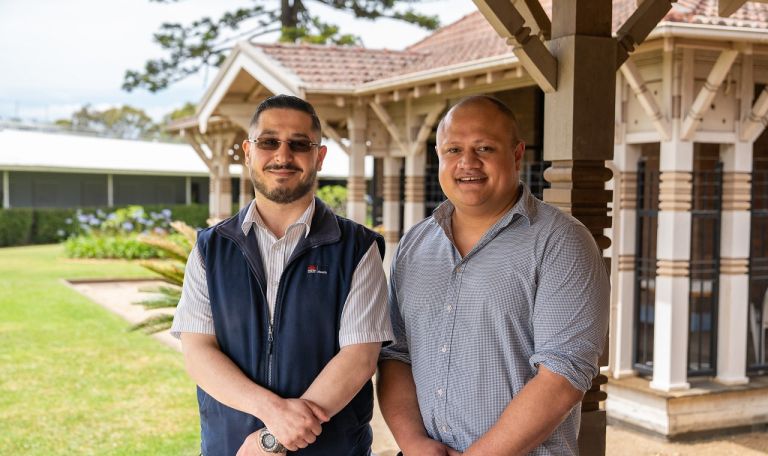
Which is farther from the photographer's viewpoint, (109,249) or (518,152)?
(109,249)

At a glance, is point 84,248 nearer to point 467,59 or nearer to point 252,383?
point 467,59

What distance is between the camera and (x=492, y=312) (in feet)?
7.71

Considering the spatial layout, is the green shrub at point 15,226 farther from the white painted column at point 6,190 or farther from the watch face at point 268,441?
the watch face at point 268,441

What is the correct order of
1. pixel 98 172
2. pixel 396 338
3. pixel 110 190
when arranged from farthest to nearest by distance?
1. pixel 110 190
2. pixel 98 172
3. pixel 396 338

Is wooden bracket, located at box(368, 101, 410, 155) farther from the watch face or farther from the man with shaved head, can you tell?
the watch face

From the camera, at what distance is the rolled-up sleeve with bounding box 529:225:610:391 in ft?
7.42

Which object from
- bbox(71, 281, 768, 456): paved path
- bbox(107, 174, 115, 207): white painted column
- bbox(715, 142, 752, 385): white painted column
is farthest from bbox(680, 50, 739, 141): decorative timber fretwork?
bbox(107, 174, 115, 207): white painted column

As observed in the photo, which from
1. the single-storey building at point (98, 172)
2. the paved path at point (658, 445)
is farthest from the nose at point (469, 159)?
the single-storey building at point (98, 172)

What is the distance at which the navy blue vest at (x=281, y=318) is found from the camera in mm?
2443

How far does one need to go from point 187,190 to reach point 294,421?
30.6 m

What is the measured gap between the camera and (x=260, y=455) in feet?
7.88

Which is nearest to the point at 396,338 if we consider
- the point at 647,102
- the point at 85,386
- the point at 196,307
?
the point at 196,307

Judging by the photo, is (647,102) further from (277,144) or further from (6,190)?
(6,190)

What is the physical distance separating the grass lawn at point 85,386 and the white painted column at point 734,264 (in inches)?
175
